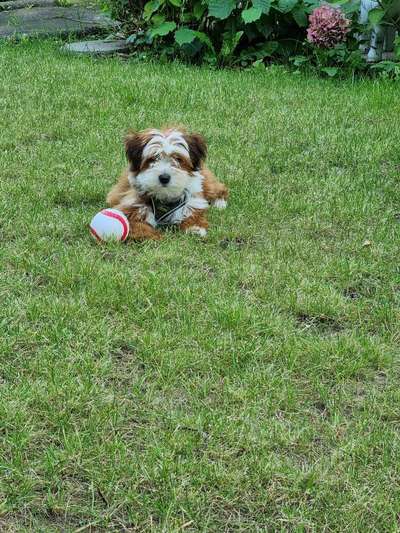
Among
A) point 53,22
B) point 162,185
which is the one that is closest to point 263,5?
point 53,22

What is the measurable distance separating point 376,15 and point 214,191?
5012 millimetres

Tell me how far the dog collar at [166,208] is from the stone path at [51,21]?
7.40 m

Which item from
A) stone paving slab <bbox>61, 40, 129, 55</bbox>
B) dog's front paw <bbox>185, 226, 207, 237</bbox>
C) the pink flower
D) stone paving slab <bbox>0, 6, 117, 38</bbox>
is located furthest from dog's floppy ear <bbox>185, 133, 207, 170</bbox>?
stone paving slab <bbox>0, 6, 117, 38</bbox>

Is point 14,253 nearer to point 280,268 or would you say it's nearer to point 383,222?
point 280,268

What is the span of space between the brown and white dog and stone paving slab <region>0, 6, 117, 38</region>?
731 cm

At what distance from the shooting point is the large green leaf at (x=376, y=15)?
28.9ft

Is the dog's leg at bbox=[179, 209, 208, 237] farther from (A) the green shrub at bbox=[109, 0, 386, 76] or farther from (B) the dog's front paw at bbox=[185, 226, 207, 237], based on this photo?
(A) the green shrub at bbox=[109, 0, 386, 76]

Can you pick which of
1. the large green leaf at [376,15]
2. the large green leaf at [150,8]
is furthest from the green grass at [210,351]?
the large green leaf at [150,8]

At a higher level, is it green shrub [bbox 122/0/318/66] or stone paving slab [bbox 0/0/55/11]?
green shrub [bbox 122/0/318/66]

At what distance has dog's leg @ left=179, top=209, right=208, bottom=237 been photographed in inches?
180

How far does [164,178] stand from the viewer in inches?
177

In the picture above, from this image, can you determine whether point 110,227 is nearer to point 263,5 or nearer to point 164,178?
point 164,178

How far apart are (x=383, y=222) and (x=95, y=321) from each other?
7.29 ft

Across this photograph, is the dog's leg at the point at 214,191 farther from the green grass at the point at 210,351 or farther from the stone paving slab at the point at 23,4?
the stone paving slab at the point at 23,4
